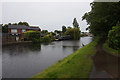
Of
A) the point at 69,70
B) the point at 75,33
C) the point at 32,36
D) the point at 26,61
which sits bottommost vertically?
the point at 26,61

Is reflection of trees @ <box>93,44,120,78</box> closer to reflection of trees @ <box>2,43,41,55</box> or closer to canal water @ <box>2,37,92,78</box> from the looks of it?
canal water @ <box>2,37,92,78</box>

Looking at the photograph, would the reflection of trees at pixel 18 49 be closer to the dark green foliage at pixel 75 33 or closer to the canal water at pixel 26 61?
the canal water at pixel 26 61

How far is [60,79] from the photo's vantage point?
5137mm

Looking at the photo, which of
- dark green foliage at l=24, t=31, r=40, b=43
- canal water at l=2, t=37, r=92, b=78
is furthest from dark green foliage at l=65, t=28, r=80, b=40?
canal water at l=2, t=37, r=92, b=78

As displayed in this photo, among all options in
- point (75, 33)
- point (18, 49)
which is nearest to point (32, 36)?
point (18, 49)

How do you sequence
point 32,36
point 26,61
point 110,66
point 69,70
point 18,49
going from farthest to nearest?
point 32,36 < point 18,49 < point 26,61 < point 110,66 < point 69,70

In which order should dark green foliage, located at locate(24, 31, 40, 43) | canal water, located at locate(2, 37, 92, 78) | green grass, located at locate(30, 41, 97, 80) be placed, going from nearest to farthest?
green grass, located at locate(30, 41, 97, 80)
canal water, located at locate(2, 37, 92, 78)
dark green foliage, located at locate(24, 31, 40, 43)

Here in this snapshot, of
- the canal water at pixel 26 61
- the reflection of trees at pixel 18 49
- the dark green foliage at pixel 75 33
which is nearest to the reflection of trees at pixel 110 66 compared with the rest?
the canal water at pixel 26 61

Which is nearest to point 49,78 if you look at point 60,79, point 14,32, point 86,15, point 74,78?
point 60,79

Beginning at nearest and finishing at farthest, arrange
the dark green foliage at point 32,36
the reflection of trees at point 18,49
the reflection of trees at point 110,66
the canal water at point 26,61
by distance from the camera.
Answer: the reflection of trees at point 110,66 → the canal water at point 26,61 → the reflection of trees at point 18,49 → the dark green foliage at point 32,36

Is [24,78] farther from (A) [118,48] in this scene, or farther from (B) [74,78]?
(A) [118,48]

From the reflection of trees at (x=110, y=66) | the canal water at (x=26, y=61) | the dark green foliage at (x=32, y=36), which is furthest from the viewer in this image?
the dark green foliage at (x=32, y=36)

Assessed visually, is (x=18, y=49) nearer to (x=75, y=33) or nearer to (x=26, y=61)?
(x=26, y=61)

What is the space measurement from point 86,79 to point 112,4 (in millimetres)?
16038
